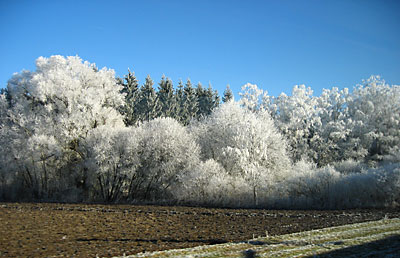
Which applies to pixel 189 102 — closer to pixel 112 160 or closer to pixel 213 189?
pixel 112 160

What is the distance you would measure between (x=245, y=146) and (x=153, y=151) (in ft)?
36.5

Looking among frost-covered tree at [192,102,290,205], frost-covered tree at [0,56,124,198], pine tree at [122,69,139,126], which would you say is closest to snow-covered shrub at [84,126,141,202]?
frost-covered tree at [0,56,124,198]

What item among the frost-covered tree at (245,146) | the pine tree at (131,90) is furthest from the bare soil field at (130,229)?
the pine tree at (131,90)

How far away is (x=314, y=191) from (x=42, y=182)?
30.1m

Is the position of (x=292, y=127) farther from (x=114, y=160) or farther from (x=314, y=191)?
(x=114, y=160)

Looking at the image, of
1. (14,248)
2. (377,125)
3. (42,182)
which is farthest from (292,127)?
(14,248)

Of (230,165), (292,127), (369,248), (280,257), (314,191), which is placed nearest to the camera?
(280,257)

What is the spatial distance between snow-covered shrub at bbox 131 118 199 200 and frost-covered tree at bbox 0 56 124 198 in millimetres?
6303

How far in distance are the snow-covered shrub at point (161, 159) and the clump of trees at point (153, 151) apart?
0.40 ft

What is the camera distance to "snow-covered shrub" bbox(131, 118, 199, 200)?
36.4 m

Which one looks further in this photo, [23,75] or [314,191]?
[23,75]

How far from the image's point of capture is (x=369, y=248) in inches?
443

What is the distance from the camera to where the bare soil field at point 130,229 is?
485 inches

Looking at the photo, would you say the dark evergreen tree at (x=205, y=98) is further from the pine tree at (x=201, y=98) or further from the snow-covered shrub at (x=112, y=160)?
the snow-covered shrub at (x=112, y=160)
